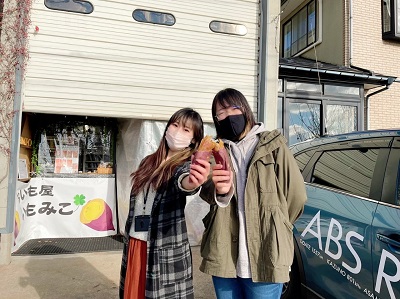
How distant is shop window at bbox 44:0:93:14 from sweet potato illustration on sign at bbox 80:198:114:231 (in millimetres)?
3088

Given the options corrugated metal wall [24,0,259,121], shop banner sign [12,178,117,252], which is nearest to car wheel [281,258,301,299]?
corrugated metal wall [24,0,259,121]

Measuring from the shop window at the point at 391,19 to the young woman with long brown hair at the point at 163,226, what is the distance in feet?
28.1

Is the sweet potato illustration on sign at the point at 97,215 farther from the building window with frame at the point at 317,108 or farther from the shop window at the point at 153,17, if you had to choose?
the building window with frame at the point at 317,108

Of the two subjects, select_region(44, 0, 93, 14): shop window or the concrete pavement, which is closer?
the concrete pavement

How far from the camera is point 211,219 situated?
1491mm

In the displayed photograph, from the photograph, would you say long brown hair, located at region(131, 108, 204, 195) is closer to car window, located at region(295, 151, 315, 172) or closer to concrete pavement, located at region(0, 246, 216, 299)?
car window, located at region(295, 151, 315, 172)

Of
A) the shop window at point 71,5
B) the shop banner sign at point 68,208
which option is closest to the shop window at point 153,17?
the shop window at point 71,5

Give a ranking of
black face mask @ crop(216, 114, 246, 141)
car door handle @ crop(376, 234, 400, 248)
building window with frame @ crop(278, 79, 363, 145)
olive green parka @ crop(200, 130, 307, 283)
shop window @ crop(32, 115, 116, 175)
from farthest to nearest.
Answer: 1. building window with frame @ crop(278, 79, 363, 145)
2. shop window @ crop(32, 115, 116, 175)
3. car door handle @ crop(376, 234, 400, 248)
4. black face mask @ crop(216, 114, 246, 141)
5. olive green parka @ crop(200, 130, 307, 283)

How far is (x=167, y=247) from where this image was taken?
156 centimetres

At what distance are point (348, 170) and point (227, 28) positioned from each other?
3588 millimetres

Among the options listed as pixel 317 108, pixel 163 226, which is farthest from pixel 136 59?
pixel 317 108

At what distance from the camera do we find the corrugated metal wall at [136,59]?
14.1ft

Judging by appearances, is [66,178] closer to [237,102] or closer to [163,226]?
[163,226]

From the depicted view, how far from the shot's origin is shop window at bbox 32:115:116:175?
5359 millimetres
